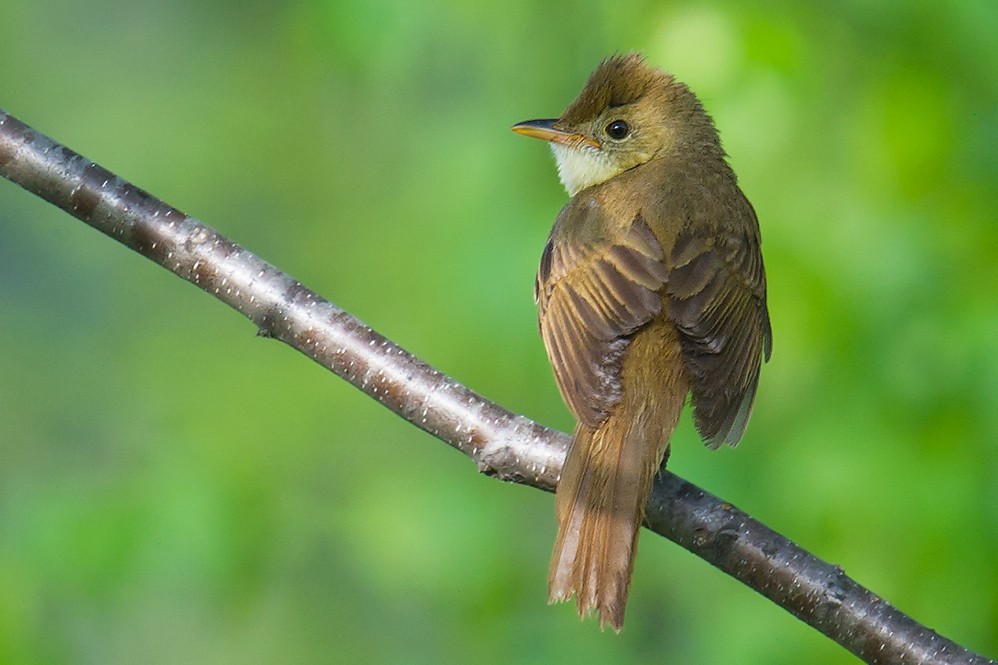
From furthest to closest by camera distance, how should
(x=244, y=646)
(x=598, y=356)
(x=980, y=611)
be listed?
(x=244, y=646)
(x=980, y=611)
(x=598, y=356)

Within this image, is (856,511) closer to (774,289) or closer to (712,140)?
(774,289)

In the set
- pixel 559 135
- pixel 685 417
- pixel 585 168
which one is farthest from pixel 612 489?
pixel 685 417

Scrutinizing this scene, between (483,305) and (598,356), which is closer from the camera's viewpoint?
(598,356)

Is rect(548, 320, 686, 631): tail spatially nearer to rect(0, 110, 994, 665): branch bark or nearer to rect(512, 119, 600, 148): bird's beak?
rect(0, 110, 994, 665): branch bark

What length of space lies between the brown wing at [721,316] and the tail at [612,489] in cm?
11

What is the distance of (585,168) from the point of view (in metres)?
4.81

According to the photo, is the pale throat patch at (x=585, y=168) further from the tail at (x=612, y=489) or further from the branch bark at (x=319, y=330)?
the branch bark at (x=319, y=330)

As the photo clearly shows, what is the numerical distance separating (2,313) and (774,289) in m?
7.43

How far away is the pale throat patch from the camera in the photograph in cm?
480

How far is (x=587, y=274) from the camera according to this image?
4.12m

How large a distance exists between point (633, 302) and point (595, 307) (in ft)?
0.42

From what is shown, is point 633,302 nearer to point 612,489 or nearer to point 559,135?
point 612,489

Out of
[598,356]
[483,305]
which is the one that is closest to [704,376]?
[598,356]

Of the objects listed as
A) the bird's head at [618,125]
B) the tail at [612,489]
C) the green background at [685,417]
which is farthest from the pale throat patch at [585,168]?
the tail at [612,489]
